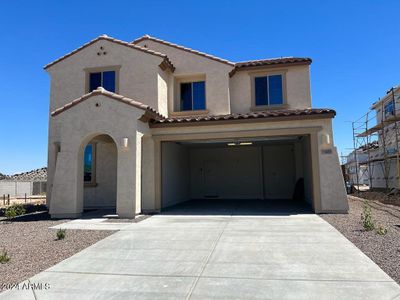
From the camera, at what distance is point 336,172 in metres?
13.3

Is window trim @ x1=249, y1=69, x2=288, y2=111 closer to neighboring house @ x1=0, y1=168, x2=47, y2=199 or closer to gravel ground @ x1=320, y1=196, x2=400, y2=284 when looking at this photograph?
gravel ground @ x1=320, y1=196, x2=400, y2=284

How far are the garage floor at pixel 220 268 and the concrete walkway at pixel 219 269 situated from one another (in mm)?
16

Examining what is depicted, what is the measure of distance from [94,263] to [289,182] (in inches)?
622

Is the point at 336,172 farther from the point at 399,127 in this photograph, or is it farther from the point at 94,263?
the point at 399,127

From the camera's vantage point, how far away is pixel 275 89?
1798 cm

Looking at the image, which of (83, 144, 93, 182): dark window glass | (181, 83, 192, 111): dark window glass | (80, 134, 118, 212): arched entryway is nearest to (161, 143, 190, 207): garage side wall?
(181, 83, 192, 111): dark window glass

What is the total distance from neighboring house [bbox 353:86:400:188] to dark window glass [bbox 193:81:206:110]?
14.4 meters

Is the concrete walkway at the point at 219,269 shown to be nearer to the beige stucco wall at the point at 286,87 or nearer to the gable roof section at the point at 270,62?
the beige stucco wall at the point at 286,87

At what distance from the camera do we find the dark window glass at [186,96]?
18234 mm

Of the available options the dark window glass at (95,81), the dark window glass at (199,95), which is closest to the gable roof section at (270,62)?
the dark window glass at (199,95)

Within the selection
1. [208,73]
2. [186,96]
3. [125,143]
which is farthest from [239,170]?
[125,143]

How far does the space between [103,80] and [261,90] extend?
27.6ft

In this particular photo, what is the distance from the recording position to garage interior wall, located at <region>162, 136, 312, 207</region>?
2055 centimetres

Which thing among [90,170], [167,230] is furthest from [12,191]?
[167,230]
